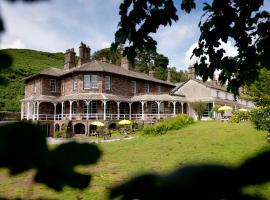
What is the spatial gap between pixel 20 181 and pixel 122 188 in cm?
1133

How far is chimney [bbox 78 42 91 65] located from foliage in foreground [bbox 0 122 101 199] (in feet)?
133

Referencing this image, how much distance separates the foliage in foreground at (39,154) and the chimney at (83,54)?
4065cm

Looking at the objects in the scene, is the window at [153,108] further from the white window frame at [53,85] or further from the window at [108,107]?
the white window frame at [53,85]

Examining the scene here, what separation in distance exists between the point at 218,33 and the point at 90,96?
32.1 meters

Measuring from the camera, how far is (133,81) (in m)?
42.0

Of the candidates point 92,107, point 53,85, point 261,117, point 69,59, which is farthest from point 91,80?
point 261,117

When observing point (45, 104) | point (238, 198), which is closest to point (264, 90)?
point (238, 198)

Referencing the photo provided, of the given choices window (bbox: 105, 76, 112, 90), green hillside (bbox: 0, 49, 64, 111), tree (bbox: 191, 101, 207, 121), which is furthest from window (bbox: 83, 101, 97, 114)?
tree (bbox: 191, 101, 207, 121)

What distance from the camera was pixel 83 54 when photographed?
4109 cm

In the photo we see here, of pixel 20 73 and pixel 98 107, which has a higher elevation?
pixel 20 73

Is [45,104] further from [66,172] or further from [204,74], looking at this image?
[66,172]

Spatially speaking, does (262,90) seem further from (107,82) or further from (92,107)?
(92,107)

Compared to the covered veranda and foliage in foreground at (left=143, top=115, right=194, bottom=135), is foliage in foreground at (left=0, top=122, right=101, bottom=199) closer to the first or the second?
foliage in foreground at (left=143, top=115, right=194, bottom=135)

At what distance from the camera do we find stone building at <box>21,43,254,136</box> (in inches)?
1457
